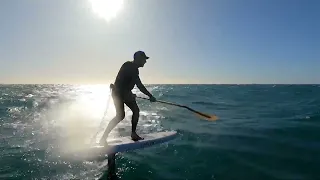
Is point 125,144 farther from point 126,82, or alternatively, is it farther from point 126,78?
point 126,78

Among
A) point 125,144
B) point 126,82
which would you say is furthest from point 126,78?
point 125,144

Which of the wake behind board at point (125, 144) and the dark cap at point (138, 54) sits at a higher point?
the dark cap at point (138, 54)

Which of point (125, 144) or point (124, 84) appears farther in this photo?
point (125, 144)

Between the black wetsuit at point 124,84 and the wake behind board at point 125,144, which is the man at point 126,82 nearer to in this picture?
the black wetsuit at point 124,84

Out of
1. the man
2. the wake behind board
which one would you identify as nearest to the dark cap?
the man

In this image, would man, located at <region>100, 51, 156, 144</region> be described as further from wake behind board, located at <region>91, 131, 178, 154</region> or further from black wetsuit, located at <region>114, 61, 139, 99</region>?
wake behind board, located at <region>91, 131, 178, 154</region>

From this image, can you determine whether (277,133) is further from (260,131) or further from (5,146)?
(5,146)

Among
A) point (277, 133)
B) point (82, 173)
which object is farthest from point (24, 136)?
point (277, 133)

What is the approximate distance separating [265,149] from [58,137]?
10972mm

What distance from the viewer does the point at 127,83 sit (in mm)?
7629

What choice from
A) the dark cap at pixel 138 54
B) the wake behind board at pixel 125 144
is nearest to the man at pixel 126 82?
the dark cap at pixel 138 54

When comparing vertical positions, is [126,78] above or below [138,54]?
below

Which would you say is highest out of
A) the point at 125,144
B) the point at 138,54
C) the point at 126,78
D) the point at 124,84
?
the point at 138,54

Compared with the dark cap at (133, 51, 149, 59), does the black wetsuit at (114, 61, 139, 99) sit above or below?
below
